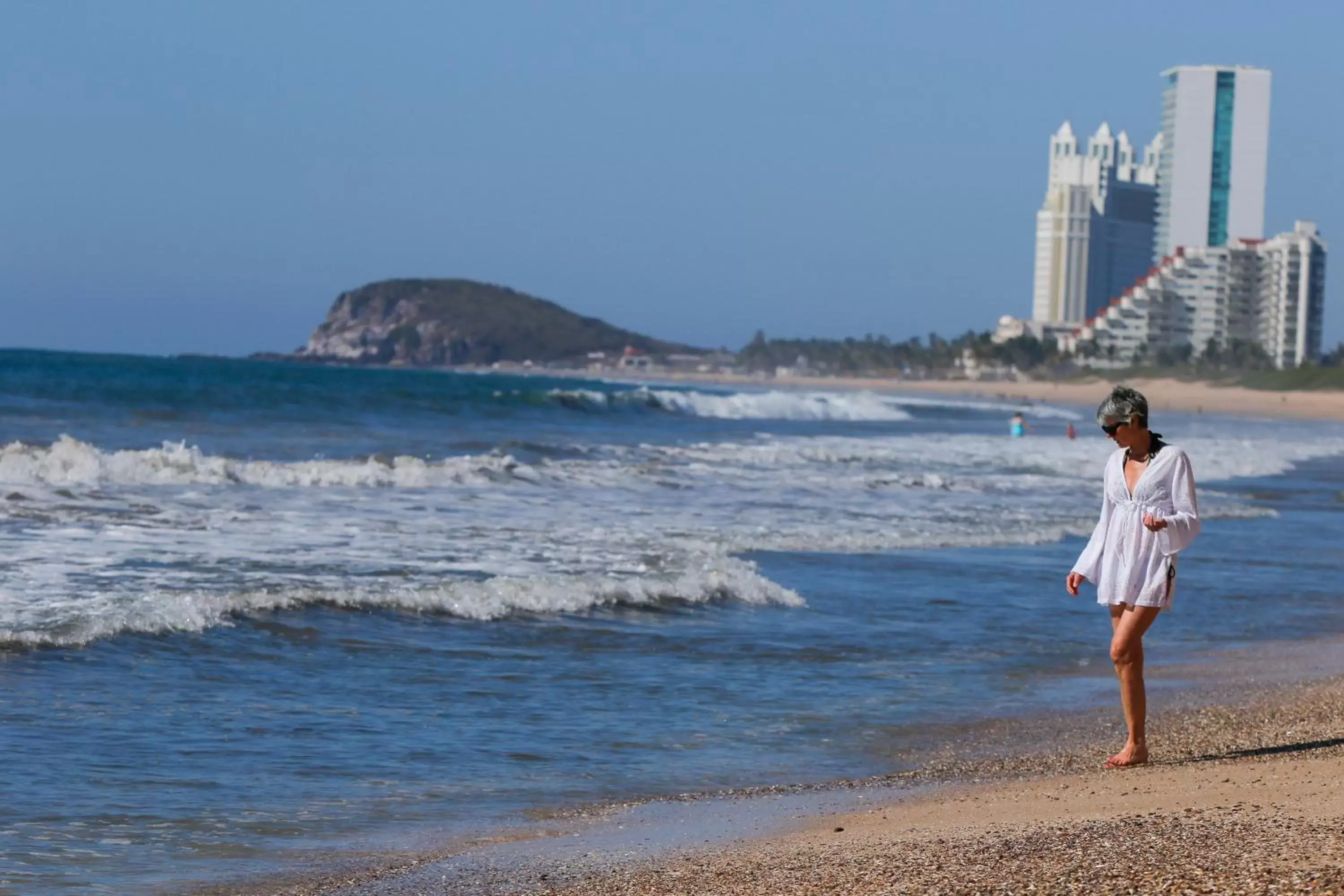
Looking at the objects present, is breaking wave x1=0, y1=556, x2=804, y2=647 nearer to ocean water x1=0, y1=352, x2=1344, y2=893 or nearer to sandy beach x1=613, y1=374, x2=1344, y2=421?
ocean water x1=0, y1=352, x2=1344, y2=893

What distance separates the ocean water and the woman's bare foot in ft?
3.17

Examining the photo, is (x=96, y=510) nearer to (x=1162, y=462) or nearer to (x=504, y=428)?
(x=1162, y=462)

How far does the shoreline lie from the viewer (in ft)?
16.1

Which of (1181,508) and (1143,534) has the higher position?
(1181,508)

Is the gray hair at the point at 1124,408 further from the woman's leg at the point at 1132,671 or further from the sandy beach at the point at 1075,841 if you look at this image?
the sandy beach at the point at 1075,841

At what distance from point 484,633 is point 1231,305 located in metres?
184

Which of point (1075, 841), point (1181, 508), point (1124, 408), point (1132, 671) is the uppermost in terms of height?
point (1124, 408)

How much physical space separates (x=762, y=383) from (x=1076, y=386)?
46.5m

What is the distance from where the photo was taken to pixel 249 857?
5.57 meters

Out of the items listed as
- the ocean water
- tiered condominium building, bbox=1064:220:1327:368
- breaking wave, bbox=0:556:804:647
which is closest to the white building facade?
tiered condominium building, bbox=1064:220:1327:368

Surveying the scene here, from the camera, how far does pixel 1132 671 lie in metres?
6.83

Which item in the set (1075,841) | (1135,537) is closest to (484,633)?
(1135,537)

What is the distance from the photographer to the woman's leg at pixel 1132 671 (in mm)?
6734

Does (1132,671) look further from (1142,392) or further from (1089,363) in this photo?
(1089,363)
